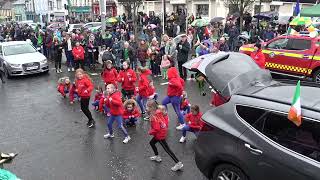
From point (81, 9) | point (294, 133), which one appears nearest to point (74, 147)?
point (294, 133)

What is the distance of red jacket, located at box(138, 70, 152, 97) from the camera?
9.40 m

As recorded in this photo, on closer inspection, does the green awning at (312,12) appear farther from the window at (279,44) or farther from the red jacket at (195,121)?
the red jacket at (195,121)

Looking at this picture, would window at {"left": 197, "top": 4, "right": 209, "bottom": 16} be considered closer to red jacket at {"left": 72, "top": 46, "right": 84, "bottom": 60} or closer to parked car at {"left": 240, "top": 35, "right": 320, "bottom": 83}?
red jacket at {"left": 72, "top": 46, "right": 84, "bottom": 60}

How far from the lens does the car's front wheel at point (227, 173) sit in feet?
16.7

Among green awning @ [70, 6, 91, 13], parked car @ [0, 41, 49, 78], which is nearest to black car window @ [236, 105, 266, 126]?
parked car @ [0, 41, 49, 78]

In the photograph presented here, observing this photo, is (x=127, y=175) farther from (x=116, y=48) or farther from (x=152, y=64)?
(x=116, y=48)

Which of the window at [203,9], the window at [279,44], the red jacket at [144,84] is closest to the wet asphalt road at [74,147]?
the red jacket at [144,84]

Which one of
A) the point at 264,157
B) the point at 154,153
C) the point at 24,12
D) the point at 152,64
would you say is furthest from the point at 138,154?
the point at 24,12

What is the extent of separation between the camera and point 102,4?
1916 centimetres

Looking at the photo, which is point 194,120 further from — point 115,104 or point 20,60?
point 20,60

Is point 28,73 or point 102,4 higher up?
point 102,4

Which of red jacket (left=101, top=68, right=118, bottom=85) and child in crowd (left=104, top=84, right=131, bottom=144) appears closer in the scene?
child in crowd (left=104, top=84, right=131, bottom=144)

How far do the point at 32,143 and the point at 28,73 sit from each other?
816 centimetres

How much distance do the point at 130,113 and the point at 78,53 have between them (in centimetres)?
722
